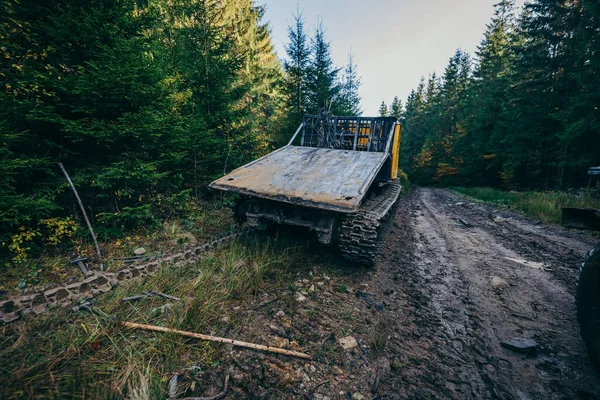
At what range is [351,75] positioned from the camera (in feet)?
46.1

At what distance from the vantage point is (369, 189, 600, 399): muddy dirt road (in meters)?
1.97

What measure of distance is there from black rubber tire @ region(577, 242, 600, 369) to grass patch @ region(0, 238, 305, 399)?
3.25m

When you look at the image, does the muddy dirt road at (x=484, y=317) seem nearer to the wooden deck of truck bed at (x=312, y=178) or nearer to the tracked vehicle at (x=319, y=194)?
the tracked vehicle at (x=319, y=194)

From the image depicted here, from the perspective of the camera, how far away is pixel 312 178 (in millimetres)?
4066

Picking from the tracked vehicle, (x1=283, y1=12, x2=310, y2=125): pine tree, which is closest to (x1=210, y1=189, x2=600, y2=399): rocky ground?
the tracked vehicle

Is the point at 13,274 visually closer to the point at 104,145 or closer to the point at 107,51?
the point at 104,145

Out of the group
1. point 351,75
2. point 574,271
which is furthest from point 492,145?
point 574,271

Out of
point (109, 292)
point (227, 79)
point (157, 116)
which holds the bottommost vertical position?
point (109, 292)

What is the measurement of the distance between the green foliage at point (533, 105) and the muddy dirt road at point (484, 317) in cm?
964

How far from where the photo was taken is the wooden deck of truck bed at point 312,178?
336 centimetres

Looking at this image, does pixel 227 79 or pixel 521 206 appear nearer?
pixel 227 79

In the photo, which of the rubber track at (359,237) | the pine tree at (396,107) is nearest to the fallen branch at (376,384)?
the rubber track at (359,237)

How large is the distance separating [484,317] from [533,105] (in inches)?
703

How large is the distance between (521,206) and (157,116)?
13083 mm
